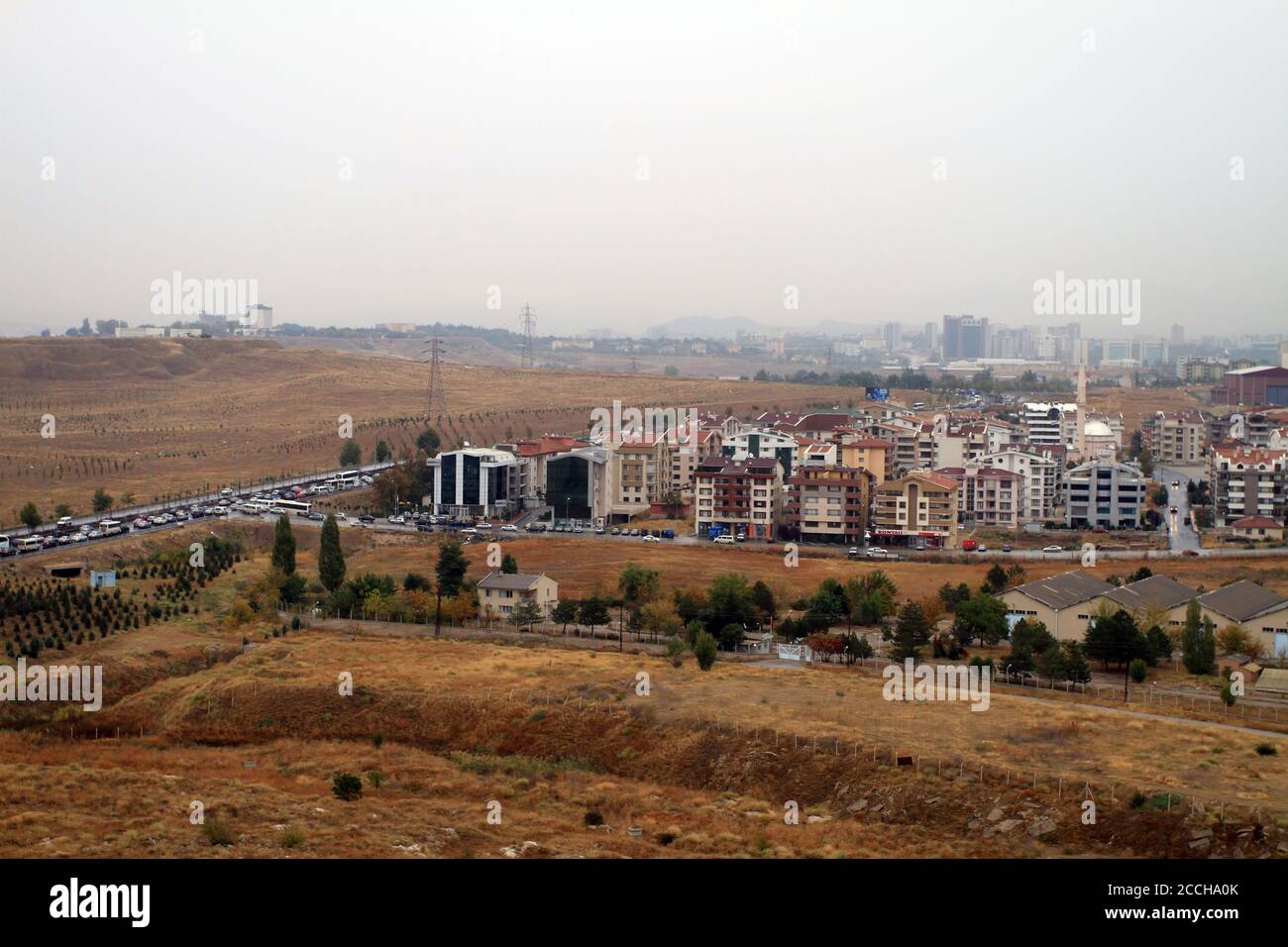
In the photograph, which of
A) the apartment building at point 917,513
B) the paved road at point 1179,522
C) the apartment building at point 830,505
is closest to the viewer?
the paved road at point 1179,522

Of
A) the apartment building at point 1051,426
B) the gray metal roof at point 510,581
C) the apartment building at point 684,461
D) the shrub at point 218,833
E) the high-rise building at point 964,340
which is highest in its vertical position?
the high-rise building at point 964,340

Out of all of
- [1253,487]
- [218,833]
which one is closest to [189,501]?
[218,833]

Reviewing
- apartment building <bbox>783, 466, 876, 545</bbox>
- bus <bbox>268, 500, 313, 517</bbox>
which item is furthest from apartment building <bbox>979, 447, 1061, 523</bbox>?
bus <bbox>268, 500, 313, 517</bbox>

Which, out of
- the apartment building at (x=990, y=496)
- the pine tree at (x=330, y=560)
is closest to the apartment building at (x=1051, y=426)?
the apartment building at (x=990, y=496)

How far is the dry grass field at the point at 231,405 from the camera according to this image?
3212 cm

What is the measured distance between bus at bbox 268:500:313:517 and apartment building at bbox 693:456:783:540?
769 cm

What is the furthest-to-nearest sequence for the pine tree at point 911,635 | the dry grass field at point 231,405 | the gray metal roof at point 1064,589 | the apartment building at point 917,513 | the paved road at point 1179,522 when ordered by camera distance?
the dry grass field at point 231,405
the apartment building at point 917,513
the paved road at point 1179,522
the gray metal roof at point 1064,589
the pine tree at point 911,635

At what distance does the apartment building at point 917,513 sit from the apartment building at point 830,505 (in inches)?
15.7

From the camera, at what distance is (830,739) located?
35.3 feet

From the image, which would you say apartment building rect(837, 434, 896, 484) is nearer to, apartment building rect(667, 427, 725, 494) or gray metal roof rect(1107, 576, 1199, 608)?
apartment building rect(667, 427, 725, 494)

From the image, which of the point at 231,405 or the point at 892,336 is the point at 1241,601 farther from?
the point at 892,336

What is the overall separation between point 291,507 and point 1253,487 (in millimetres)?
19839

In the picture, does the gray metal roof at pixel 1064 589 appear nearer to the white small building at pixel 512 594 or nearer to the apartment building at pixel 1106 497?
the white small building at pixel 512 594

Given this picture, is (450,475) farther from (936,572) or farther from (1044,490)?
(1044,490)
